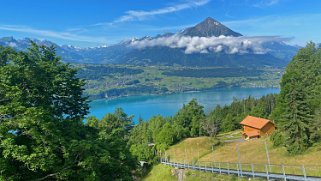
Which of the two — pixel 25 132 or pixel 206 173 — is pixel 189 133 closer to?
pixel 206 173

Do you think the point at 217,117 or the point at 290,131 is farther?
the point at 217,117

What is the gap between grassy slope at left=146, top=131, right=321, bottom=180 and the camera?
118 feet

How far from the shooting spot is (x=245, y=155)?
6178 cm

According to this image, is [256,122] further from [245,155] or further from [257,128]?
[245,155]

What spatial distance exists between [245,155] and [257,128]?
35.3m

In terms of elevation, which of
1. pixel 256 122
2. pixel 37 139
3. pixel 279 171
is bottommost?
pixel 256 122

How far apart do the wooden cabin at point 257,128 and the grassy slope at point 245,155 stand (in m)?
5.94

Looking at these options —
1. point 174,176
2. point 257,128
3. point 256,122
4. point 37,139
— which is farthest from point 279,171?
point 256,122

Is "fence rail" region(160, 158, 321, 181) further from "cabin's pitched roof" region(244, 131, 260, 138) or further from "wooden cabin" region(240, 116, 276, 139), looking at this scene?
"wooden cabin" region(240, 116, 276, 139)

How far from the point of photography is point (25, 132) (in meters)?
20.0

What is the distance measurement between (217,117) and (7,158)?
115 meters

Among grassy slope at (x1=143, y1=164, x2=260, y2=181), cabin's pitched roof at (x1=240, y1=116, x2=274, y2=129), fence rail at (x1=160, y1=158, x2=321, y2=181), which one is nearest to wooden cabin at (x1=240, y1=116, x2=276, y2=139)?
cabin's pitched roof at (x1=240, y1=116, x2=274, y2=129)

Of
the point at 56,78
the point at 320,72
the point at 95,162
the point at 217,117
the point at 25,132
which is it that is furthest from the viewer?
the point at 217,117

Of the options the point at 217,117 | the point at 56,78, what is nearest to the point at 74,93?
the point at 56,78
